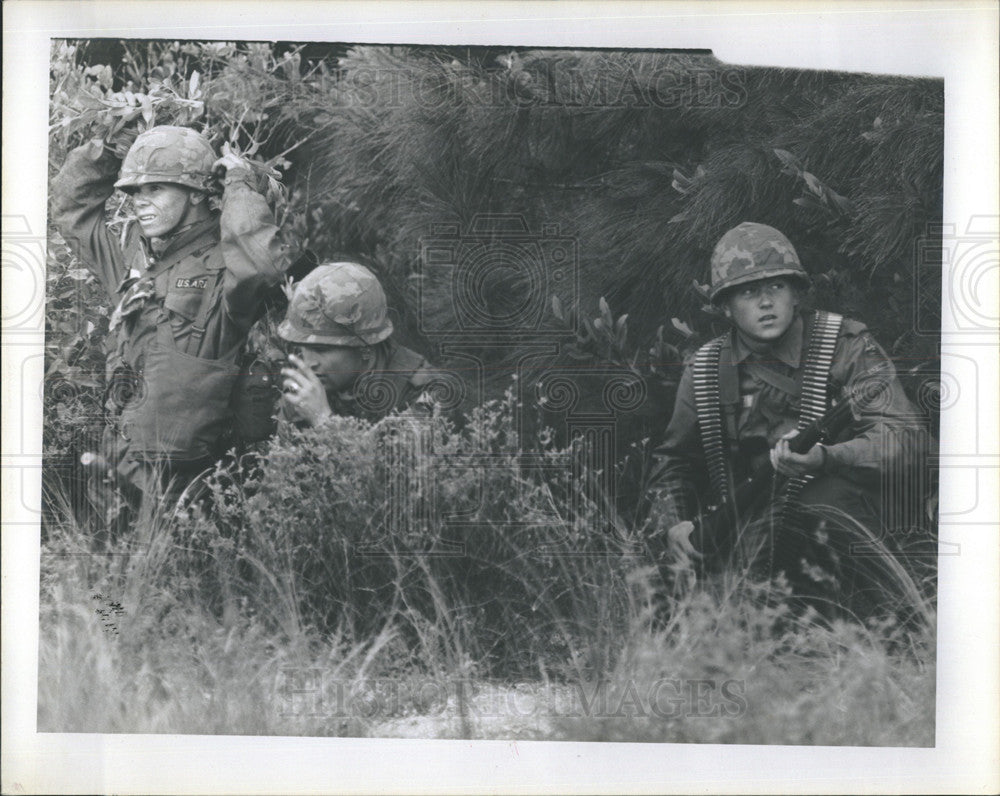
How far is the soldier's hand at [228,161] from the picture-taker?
5.46 meters

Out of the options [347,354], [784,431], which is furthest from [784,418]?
[347,354]

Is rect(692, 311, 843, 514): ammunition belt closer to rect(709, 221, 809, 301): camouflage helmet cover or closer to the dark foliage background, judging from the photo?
the dark foliage background

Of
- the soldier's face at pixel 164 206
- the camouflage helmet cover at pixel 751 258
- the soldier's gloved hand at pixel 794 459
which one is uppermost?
the soldier's face at pixel 164 206

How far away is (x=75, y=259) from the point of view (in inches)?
218

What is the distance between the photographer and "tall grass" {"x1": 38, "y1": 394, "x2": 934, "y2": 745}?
525 centimetres

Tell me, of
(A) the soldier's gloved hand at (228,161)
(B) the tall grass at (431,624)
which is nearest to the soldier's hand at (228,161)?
(A) the soldier's gloved hand at (228,161)

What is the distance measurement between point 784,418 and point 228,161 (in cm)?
304

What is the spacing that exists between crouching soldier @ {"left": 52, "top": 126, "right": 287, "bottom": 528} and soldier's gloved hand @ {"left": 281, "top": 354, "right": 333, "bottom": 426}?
268 millimetres

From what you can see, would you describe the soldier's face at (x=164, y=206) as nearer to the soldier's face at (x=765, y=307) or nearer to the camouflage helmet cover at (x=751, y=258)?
the camouflage helmet cover at (x=751, y=258)

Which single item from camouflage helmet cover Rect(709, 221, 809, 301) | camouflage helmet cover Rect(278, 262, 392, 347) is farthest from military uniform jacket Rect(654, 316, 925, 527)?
camouflage helmet cover Rect(278, 262, 392, 347)

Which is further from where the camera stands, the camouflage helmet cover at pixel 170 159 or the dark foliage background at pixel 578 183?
the camouflage helmet cover at pixel 170 159

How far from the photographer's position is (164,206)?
550 centimetres

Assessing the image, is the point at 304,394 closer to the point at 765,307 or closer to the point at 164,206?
the point at 164,206

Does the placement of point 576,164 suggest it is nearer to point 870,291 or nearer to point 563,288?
point 563,288
